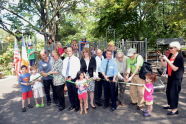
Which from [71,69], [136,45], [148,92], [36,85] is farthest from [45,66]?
[136,45]

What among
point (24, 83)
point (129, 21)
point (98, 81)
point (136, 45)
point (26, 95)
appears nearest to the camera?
point (24, 83)

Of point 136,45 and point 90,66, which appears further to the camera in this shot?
point 136,45

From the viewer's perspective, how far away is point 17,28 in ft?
47.8

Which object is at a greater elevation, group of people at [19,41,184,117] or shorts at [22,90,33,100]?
group of people at [19,41,184,117]

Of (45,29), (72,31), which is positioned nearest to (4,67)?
(45,29)

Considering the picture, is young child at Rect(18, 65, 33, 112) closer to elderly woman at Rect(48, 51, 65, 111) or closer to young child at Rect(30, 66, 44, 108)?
young child at Rect(30, 66, 44, 108)

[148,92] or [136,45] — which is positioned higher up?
[136,45]

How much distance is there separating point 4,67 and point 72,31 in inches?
1224

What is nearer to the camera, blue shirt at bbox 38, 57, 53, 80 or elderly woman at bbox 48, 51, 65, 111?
elderly woman at bbox 48, 51, 65, 111

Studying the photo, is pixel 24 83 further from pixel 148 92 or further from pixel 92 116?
pixel 148 92

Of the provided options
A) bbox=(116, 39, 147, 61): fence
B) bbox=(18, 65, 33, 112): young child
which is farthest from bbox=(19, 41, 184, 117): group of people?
bbox=(116, 39, 147, 61): fence

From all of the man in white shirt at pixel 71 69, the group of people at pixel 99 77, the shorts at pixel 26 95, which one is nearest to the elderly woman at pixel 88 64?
the group of people at pixel 99 77

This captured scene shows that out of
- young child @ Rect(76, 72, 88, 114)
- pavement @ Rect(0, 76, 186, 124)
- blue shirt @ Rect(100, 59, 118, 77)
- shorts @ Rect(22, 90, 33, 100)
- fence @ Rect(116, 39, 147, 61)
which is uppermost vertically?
fence @ Rect(116, 39, 147, 61)

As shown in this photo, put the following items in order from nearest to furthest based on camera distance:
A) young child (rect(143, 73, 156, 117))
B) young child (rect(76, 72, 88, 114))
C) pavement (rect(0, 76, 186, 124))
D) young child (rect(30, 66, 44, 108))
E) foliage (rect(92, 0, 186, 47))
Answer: pavement (rect(0, 76, 186, 124)) → young child (rect(143, 73, 156, 117)) → young child (rect(76, 72, 88, 114)) → young child (rect(30, 66, 44, 108)) → foliage (rect(92, 0, 186, 47))
